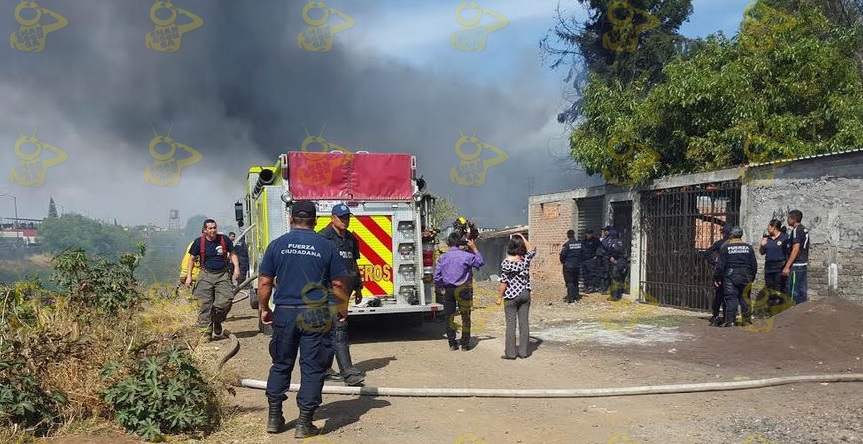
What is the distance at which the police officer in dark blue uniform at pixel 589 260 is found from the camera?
14883 mm

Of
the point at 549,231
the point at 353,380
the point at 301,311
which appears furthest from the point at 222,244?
the point at 549,231

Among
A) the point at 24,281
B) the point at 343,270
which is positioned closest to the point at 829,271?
the point at 343,270

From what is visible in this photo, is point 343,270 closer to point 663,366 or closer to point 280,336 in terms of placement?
point 280,336

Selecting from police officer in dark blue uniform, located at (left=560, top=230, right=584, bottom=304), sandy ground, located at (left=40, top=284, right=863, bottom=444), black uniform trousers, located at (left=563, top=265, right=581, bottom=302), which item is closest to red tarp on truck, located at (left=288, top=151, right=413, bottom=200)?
sandy ground, located at (left=40, top=284, right=863, bottom=444)

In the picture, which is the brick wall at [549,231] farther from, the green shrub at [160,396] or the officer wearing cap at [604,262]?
the green shrub at [160,396]

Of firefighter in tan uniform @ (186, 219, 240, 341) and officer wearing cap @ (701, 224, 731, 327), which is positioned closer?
firefighter in tan uniform @ (186, 219, 240, 341)

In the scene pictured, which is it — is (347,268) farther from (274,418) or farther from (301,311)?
(274,418)

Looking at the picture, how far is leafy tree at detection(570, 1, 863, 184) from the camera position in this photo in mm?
11969

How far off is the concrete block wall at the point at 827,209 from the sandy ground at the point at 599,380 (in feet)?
2.94

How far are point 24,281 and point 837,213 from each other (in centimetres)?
1020

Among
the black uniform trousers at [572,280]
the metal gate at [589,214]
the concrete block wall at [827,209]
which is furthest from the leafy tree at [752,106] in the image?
the metal gate at [589,214]

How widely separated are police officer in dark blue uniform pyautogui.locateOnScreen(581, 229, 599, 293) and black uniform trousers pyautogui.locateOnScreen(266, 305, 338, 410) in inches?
428

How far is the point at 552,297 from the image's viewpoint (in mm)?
15133

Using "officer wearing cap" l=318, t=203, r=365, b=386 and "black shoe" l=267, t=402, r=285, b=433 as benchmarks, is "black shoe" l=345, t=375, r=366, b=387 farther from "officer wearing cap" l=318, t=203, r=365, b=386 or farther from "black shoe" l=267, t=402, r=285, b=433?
"black shoe" l=267, t=402, r=285, b=433
